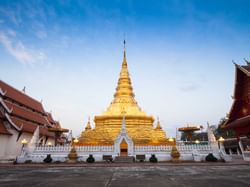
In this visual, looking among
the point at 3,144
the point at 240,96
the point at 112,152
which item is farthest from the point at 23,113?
the point at 240,96

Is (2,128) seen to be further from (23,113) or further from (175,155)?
(175,155)

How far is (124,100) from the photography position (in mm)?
25297

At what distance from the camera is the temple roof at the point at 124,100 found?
23.1 metres

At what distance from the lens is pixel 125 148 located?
16.6 metres

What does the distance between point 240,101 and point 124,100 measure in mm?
13792

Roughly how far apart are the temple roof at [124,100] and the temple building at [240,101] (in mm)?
10257

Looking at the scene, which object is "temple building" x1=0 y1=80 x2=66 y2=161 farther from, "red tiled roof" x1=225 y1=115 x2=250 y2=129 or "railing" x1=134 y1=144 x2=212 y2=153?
"red tiled roof" x1=225 y1=115 x2=250 y2=129

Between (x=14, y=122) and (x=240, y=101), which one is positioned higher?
(x=240, y=101)

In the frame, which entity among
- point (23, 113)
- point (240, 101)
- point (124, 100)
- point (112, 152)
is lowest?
point (112, 152)

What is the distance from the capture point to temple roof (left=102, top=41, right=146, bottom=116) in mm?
23120

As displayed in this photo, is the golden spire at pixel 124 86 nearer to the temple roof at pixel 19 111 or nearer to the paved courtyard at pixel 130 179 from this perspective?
the temple roof at pixel 19 111

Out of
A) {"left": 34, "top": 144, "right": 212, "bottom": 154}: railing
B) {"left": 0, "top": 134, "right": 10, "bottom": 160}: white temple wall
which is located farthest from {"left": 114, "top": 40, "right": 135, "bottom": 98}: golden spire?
{"left": 0, "top": 134, "right": 10, "bottom": 160}: white temple wall

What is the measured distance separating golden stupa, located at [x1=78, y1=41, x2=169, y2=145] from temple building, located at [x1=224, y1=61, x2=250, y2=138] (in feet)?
22.8

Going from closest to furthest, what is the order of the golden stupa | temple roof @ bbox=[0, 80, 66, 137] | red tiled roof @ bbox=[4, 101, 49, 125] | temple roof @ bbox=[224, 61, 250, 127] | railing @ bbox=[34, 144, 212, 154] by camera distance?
temple roof @ bbox=[224, 61, 250, 127] < railing @ bbox=[34, 144, 212, 154] < temple roof @ bbox=[0, 80, 66, 137] < the golden stupa < red tiled roof @ bbox=[4, 101, 49, 125]
